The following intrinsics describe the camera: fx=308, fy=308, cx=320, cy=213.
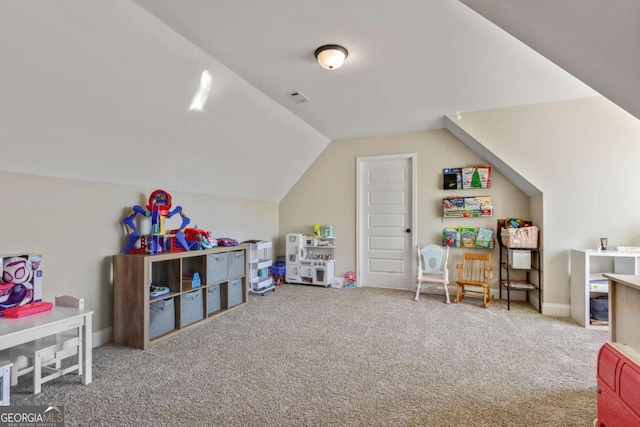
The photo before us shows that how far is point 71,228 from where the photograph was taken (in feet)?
8.17

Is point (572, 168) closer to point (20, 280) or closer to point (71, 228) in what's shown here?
point (71, 228)

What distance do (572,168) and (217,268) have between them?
163 inches

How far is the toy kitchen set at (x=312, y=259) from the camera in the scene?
491cm

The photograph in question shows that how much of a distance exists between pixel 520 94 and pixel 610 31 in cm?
250

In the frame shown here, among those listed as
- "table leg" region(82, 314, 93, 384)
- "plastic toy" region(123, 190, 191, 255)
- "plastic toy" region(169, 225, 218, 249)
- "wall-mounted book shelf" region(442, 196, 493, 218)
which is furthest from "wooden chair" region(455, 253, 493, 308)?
"table leg" region(82, 314, 93, 384)

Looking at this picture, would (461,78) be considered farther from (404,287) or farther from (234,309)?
(234,309)

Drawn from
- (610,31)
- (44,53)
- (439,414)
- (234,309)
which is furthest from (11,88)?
(439,414)

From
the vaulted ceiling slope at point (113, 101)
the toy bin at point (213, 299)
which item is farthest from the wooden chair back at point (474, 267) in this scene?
A: the vaulted ceiling slope at point (113, 101)

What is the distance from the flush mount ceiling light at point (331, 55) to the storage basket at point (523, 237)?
9.60 ft

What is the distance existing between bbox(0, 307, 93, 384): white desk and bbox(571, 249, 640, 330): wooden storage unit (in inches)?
171

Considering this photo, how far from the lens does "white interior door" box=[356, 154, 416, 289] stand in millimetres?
4766

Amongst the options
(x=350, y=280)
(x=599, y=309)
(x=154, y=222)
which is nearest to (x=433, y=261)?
(x=350, y=280)

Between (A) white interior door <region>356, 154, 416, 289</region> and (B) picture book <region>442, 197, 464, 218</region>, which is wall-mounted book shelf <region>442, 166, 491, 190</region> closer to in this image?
(B) picture book <region>442, 197, 464, 218</region>

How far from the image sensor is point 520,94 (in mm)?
3289
